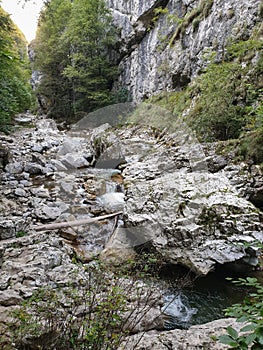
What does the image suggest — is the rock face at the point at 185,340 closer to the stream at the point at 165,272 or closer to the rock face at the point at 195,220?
the stream at the point at 165,272

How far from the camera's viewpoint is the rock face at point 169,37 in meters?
8.68

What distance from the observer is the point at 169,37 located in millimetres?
13578

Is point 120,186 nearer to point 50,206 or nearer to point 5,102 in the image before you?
point 50,206

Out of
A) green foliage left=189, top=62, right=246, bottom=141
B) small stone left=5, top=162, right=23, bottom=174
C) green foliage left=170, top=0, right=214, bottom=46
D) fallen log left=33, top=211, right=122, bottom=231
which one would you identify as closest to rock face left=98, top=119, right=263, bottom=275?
fallen log left=33, top=211, right=122, bottom=231

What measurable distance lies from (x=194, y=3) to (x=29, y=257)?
545 inches

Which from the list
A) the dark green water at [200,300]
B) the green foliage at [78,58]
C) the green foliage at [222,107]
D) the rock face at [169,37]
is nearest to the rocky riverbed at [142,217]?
the dark green water at [200,300]

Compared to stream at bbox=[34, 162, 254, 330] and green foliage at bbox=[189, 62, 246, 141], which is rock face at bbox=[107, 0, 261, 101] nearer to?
green foliage at bbox=[189, 62, 246, 141]

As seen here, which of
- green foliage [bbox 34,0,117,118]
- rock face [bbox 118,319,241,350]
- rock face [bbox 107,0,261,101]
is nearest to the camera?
rock face [bbox 118,319,241,350]

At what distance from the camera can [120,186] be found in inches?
263

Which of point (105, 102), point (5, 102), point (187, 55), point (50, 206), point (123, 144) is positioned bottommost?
point (50, 206)

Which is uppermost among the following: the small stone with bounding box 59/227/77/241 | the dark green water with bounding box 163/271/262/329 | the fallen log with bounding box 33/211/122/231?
the fallen log with bounding box 33/211/122/231

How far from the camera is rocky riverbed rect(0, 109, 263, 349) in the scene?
8.97 feet

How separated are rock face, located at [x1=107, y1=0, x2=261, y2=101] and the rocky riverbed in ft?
15.4

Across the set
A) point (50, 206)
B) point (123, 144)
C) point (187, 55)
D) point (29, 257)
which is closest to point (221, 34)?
point (187, 55)
